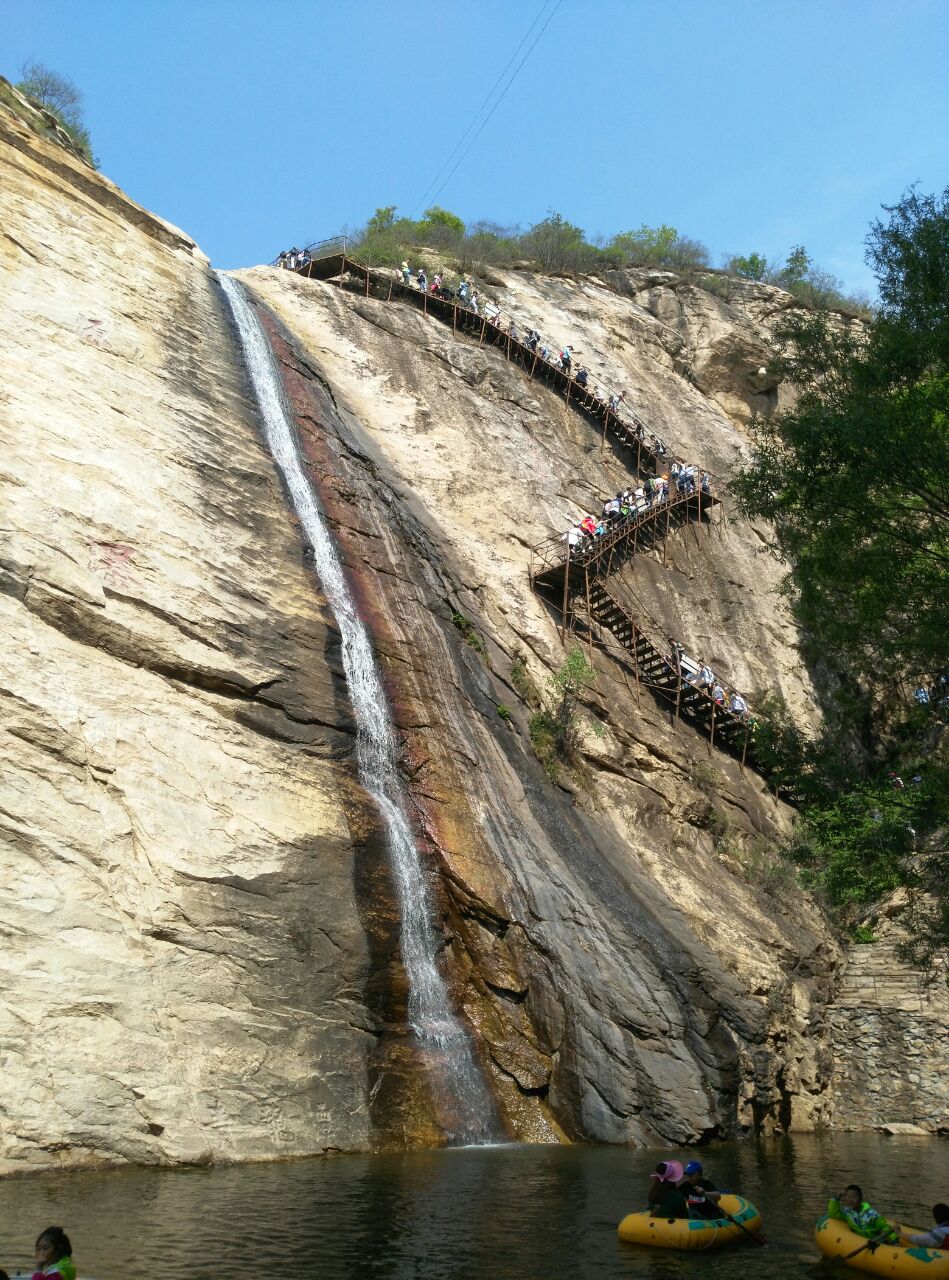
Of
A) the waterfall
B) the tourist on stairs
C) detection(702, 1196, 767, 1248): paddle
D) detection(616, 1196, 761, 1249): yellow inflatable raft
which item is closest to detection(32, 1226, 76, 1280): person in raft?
detection(616, 1196, 761, 1249): yellow inflatable raft

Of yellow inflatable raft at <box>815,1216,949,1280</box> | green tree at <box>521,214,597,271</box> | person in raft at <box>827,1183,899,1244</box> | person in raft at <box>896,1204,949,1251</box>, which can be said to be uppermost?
green tree at <box>521,214,597,271</box>

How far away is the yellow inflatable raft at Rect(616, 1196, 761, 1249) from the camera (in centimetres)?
1055

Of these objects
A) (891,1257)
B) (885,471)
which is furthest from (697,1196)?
(885,471)

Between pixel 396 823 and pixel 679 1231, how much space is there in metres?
7.52

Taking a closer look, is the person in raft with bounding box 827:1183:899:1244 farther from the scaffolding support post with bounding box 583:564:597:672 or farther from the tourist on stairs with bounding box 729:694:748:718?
the tourist on stairs with bounding box 729:694:748:718

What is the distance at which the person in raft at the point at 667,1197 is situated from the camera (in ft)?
35.4

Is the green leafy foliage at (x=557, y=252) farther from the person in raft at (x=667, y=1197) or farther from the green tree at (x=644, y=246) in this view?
the person in raft at (x=667, y=1197)

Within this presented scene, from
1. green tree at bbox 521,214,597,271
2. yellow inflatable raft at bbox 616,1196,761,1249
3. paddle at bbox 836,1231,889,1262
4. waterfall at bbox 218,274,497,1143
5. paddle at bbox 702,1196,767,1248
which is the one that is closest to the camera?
paddle at bbox 836,1231,889,1262

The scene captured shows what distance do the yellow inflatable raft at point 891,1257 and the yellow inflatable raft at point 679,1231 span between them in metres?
0.93

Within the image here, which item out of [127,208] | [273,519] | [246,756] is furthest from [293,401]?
[246,756]

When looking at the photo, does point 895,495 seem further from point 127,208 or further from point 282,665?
point 127,208

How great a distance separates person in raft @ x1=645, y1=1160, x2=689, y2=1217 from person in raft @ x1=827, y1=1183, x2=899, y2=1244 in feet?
4.67

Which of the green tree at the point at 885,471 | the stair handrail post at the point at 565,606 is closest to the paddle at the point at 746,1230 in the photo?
the green tree at the point at 885,471

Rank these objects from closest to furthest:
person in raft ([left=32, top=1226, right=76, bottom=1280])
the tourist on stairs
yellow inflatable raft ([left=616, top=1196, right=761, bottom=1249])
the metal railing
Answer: person in raft ([left=32, top=1226, right=76, bottom=1280]) < yellow inflatable raft ([left=616, top=1196, right=761, bottom=1249]) < the tourist on stairs < the metal railing
